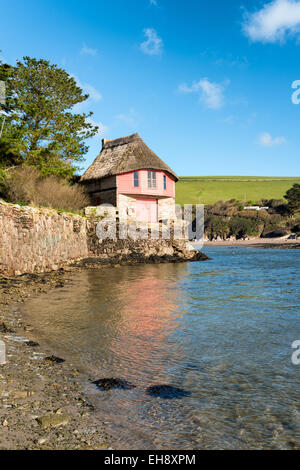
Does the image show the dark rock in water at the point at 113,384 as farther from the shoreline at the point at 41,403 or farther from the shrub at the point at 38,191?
the shrub at the point at 38,191

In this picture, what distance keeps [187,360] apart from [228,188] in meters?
121

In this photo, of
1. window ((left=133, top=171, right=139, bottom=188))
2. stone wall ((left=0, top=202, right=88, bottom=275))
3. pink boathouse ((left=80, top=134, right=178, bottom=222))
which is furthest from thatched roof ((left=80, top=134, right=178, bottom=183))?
stone wall ((left=0, top=202, right=88, bottom=275))

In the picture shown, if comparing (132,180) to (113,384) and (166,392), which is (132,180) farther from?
(166,392)

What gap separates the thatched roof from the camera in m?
32.8

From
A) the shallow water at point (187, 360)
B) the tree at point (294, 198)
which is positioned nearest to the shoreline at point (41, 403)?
the shallow water at point (187, 360)

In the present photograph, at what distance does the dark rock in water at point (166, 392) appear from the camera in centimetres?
428

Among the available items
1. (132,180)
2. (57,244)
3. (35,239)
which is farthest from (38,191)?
(132,180)

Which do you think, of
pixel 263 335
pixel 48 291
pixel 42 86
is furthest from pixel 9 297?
pixel 42 86

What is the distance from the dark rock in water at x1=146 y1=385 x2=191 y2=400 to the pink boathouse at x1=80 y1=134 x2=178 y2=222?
87.5 feet

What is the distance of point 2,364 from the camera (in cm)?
500

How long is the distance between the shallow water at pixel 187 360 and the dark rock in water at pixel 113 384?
0.10 metres

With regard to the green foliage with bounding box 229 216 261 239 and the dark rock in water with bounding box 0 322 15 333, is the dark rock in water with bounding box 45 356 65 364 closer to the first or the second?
the dark rock in water with bounding box 0 322 15 333

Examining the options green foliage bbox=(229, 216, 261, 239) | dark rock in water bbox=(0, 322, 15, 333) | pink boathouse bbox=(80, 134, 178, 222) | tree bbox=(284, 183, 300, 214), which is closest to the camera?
dark rock in water bbox=(0, 322, 15, 333)

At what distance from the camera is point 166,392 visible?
439 centimetres
